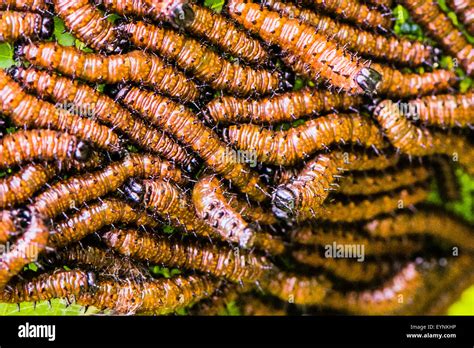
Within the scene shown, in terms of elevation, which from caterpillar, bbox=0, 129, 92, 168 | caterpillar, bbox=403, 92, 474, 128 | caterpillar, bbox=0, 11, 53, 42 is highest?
caterpillar, bbox=0, 11, 53, 42

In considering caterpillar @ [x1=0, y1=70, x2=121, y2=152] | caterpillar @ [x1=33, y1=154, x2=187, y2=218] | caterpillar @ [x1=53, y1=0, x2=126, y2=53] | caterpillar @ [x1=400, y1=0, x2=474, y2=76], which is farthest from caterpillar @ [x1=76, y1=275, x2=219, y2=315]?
caterpillar @ [x1=400, y1=0, x2=474, y2=76]

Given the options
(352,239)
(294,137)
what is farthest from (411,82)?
(352,239)

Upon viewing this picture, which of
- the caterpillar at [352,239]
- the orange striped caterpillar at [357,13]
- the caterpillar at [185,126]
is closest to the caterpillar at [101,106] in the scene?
the caterpillar at [185,126]

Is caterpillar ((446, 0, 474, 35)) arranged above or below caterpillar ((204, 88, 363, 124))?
above

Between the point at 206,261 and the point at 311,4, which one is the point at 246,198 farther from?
the point at 311,4

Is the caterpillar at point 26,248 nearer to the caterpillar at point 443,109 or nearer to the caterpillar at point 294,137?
the caterpillar at point 294,137

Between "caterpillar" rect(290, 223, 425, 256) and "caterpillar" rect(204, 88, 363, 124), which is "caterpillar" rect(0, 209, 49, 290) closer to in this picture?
"caterpillar" rect(204, 88, 363, 124)
